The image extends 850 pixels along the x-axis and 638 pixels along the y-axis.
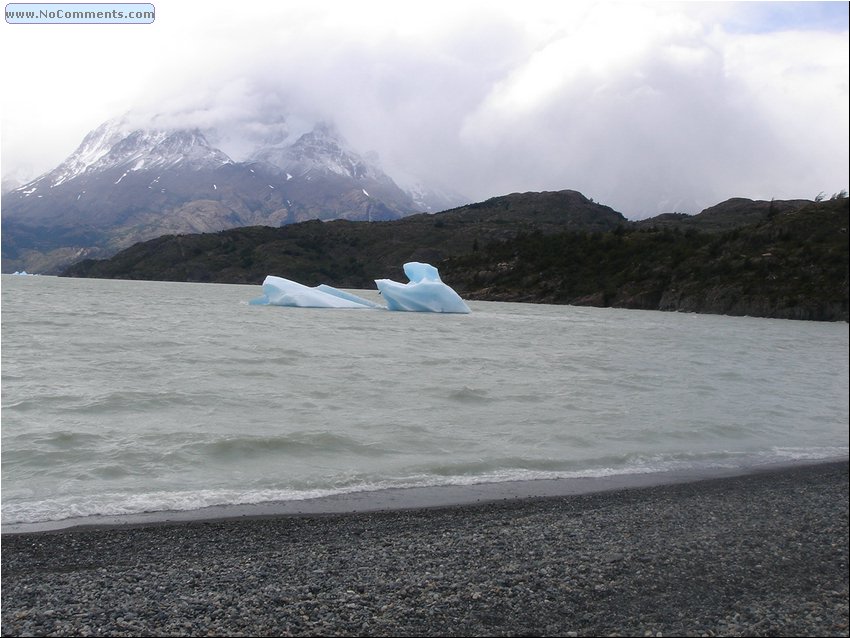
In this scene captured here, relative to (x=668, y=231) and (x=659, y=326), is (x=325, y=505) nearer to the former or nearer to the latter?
(x=659, y=326)

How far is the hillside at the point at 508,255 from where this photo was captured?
40656 mm

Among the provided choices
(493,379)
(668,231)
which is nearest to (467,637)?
(493,379)

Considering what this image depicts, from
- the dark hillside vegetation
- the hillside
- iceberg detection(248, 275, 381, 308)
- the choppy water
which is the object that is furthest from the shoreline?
iceberg detection(248, 275, 381, 308)

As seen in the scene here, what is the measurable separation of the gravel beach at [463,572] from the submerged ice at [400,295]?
38589mm

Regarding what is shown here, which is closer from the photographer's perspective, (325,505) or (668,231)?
(325,505)

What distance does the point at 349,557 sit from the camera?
16.5ft

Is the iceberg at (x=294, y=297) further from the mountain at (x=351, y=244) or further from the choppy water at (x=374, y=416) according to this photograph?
the choppy water at (x=374, y=416)

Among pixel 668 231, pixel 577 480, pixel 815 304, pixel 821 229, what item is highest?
pixel 668 231

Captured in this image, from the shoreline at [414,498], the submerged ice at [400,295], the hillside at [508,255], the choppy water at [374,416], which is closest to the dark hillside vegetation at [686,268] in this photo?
the hillside at [508,255]

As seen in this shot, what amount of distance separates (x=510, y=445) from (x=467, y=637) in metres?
6.08

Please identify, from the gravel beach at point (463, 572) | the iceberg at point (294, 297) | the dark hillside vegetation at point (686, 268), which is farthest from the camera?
the iceberg at point (294, 297)

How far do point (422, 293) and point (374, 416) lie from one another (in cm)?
3389

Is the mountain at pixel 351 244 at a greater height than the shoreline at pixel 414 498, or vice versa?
the mountain at pixel 351 244

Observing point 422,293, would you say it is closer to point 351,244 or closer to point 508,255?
point 508,255
